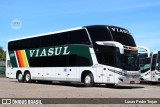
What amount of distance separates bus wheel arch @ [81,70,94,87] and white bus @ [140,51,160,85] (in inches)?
291

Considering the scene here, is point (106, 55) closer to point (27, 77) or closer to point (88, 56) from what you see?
point (88, 56)

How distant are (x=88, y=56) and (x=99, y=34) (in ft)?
5.51

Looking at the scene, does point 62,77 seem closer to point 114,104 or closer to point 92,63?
point 92,63

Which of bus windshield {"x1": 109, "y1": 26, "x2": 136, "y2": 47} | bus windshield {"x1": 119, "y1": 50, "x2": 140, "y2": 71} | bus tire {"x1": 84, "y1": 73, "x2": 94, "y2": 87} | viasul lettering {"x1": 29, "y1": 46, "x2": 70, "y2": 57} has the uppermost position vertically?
bus windshield {"x1": 109, "y1": 26, "x2": 136, "y2": 47}

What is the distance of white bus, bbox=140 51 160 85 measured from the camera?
29.9 meters

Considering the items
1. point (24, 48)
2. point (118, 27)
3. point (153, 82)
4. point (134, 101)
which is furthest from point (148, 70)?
point (134, 101)

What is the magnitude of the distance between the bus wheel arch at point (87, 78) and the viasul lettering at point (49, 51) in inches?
83.6

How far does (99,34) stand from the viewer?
24.0 meters

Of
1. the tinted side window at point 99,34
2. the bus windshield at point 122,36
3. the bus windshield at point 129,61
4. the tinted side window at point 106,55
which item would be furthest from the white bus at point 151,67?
the tinted side window at point 99,34

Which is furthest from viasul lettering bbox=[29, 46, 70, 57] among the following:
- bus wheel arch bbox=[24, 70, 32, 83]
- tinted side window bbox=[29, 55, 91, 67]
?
bus wheel arch bbox=[24, 70, 32, 83]

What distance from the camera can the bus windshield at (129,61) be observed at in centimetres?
2331

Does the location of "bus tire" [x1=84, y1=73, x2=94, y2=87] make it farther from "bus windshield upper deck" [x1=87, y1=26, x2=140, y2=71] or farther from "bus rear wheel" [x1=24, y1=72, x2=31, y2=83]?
"bus rear wheel" [x1=24, y1=72, x2=31, y2=83]

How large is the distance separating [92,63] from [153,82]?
9754 millimetres

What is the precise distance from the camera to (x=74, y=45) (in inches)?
1004
